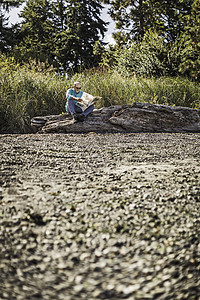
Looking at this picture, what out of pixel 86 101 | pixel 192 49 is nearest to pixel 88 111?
pixel 86 101

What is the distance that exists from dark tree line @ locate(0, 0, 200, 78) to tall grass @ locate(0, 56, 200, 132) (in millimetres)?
8466

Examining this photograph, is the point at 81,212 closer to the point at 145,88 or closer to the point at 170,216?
the point at 170,216

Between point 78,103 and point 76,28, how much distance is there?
59.1 feet

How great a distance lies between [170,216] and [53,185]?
775 millimetres

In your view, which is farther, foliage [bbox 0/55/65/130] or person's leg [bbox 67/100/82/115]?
foliage [bbox 0/55/65/130]

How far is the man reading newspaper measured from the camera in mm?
Answer: 5445

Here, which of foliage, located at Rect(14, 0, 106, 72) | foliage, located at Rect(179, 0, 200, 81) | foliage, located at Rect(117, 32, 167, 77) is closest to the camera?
foliage, located at Rect(179, 0, 200, 81)

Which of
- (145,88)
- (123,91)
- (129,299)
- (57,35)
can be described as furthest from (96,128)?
(57,35)

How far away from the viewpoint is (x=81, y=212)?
4.26 feet

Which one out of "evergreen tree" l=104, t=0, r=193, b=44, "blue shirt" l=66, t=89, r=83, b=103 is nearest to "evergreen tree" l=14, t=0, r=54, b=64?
"evergreen tree" l=104, t=0, r=193, b=44

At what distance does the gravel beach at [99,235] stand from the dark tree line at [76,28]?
14534mm

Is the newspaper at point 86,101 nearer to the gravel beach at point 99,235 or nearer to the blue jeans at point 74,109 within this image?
the blue jeans at point 74,109

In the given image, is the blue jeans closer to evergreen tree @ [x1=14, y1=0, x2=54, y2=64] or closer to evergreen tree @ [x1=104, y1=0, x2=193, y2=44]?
evergreen tree @ [x1=104, y1=0, x2=193, y2=44]

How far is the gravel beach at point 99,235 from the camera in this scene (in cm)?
87
